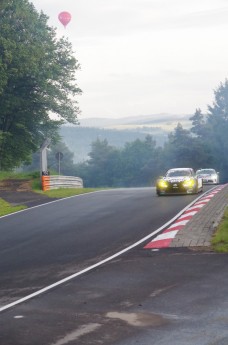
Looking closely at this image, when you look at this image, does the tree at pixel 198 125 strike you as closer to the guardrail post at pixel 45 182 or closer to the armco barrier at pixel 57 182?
the armco barrier at pixel 57 182

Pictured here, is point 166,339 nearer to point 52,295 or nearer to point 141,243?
point 52,295

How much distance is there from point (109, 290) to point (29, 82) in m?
43.8

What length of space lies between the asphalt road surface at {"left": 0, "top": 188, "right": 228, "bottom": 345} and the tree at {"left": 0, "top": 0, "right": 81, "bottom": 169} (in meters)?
31.4

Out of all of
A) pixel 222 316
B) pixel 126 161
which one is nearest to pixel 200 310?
pixel 222 316

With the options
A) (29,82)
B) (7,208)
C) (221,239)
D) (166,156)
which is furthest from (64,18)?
(166,156)

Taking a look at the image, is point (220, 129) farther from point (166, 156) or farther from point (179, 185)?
point (179, 185)

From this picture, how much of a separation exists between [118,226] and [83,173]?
14713cm

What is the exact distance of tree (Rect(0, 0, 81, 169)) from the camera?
52375 millimetres

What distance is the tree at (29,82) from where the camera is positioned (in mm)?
52375

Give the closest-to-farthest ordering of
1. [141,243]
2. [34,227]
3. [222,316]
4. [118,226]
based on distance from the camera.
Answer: [222,316] < [141,243] < [118,226] < [34,227]

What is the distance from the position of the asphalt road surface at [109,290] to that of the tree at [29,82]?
103 ft

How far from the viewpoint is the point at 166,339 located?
28.5 feet

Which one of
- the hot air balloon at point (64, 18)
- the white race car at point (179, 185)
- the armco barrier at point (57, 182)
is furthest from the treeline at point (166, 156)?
the white race car at point (179, 185)

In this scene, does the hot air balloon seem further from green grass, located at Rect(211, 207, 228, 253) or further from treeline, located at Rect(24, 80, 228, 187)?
treeline, located at Rect(24, 80, 228, 187)
